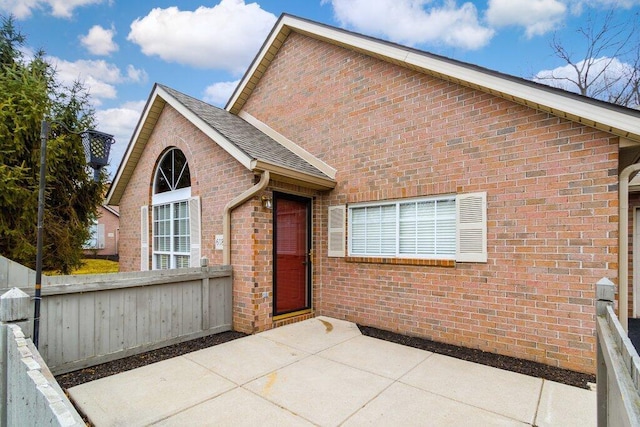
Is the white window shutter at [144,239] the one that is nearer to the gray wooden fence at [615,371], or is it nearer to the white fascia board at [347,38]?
the white fascia board at [347,38]

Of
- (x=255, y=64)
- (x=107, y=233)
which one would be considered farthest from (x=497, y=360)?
(x=107, y=233)

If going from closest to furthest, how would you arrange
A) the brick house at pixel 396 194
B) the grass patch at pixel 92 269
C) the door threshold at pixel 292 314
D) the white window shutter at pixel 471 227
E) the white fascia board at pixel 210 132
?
1. the brick house at pixel 396 194
2. the white window shutter at pixel 471 227
3. the white fascia board at pixel 210 132
4. the door threshold at pixel 292 314
5. the grass patch at pixel 92 269

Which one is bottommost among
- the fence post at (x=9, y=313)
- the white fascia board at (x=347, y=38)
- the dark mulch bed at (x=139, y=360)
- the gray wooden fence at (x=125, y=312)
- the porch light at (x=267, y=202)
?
the dark mulch bed at (x=139, y=360)

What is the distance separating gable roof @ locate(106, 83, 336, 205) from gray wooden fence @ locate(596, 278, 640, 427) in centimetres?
442

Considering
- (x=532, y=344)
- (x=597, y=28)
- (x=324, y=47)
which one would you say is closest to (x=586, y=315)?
(x=532, y=344)

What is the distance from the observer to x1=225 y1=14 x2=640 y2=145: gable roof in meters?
3.72

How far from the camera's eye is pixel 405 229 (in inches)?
219

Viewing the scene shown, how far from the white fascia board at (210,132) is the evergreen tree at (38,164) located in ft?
10.2

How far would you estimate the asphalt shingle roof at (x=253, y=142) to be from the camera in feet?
18.8

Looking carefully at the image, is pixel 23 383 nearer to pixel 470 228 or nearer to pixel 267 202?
pixel 267 202

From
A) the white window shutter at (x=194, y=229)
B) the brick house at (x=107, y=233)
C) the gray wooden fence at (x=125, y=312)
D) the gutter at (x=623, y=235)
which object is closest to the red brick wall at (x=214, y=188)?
the white window shutter at (x=194, y=229)

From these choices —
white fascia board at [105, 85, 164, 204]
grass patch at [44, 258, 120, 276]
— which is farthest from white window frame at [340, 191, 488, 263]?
grass patch at [44, 258, 120, 276]

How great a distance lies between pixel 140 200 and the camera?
28.2ft

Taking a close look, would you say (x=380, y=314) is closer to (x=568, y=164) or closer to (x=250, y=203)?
(x=250, y=203)
